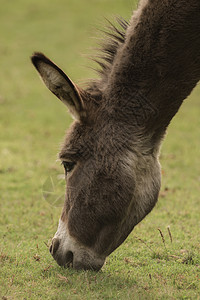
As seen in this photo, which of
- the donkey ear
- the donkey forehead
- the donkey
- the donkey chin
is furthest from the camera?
the donkey chin

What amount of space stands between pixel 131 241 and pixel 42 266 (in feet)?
4.35

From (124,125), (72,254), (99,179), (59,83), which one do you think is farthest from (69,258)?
(59,83)

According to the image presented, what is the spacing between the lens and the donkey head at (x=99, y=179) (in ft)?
13.7

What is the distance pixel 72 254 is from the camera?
173 inches

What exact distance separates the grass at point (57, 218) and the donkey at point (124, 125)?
0.37 meters

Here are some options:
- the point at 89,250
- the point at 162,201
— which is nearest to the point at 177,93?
the point at 89,250

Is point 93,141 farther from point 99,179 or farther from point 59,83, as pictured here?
point 59,83

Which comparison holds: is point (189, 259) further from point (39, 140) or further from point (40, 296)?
point (39, 140)

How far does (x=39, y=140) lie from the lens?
1091 centimetres

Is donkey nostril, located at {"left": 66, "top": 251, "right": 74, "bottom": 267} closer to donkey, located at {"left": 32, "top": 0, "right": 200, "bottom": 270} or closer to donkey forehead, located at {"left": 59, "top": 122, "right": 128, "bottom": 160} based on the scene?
donkey, located at {"left": 32, "top": 0, "right": 200, "bottom": 270}

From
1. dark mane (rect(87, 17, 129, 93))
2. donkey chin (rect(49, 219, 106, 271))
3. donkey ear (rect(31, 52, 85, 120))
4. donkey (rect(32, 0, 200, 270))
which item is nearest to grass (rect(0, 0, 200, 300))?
donkey chin (rect(49, 219, 106, 271))

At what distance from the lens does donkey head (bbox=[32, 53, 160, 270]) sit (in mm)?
4170

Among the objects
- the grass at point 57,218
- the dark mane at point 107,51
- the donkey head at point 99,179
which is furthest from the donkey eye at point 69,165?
the grass at point 57,218

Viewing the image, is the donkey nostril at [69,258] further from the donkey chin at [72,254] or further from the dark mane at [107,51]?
the dark mane at [107,51]
